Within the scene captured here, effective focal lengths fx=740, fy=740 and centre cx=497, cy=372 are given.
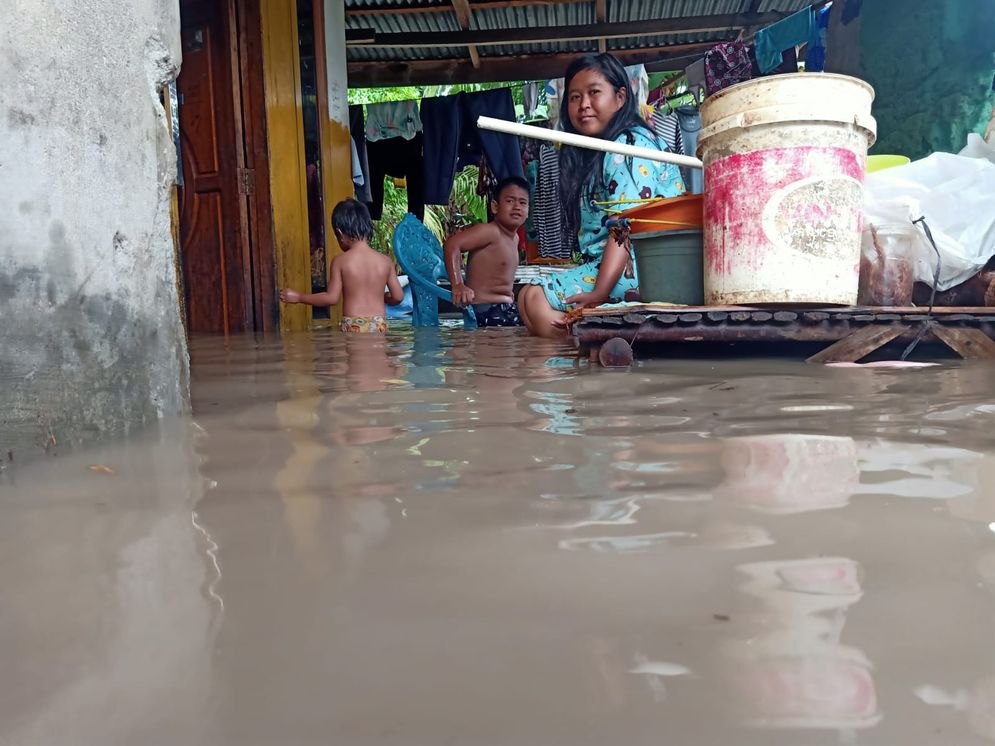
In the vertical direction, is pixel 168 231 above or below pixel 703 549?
above

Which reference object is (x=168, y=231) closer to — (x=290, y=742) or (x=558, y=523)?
(x=558, y=523)

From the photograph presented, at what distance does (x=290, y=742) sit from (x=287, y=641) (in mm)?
119

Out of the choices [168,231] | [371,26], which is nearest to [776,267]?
[168,231]

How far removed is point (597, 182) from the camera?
3.53 m

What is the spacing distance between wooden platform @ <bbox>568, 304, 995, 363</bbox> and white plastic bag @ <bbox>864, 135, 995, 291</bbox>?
0.39 meters

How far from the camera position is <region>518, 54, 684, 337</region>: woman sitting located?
3375 millimetres

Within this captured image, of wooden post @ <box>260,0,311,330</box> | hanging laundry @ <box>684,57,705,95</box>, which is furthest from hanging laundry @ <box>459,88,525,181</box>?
wooden post @ <box>260,0,311,330</box>

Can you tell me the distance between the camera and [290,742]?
1.44 ft

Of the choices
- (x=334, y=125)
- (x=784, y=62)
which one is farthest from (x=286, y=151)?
(x=784, y=62)

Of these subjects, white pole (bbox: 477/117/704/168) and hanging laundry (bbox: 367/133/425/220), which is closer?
white pole (bbox: 477/117/704/168)

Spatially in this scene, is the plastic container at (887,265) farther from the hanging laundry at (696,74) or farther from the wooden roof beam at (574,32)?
the wooden roof beam at (574,32)

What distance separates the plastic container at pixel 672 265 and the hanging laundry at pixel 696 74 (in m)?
5.15

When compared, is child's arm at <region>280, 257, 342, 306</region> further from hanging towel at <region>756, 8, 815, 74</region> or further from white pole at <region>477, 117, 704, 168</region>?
hanging towel at <region>756, 8, 815, 74</region>

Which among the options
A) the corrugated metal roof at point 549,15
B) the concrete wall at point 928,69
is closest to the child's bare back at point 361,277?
the corrugated metal roof at point 549,15
